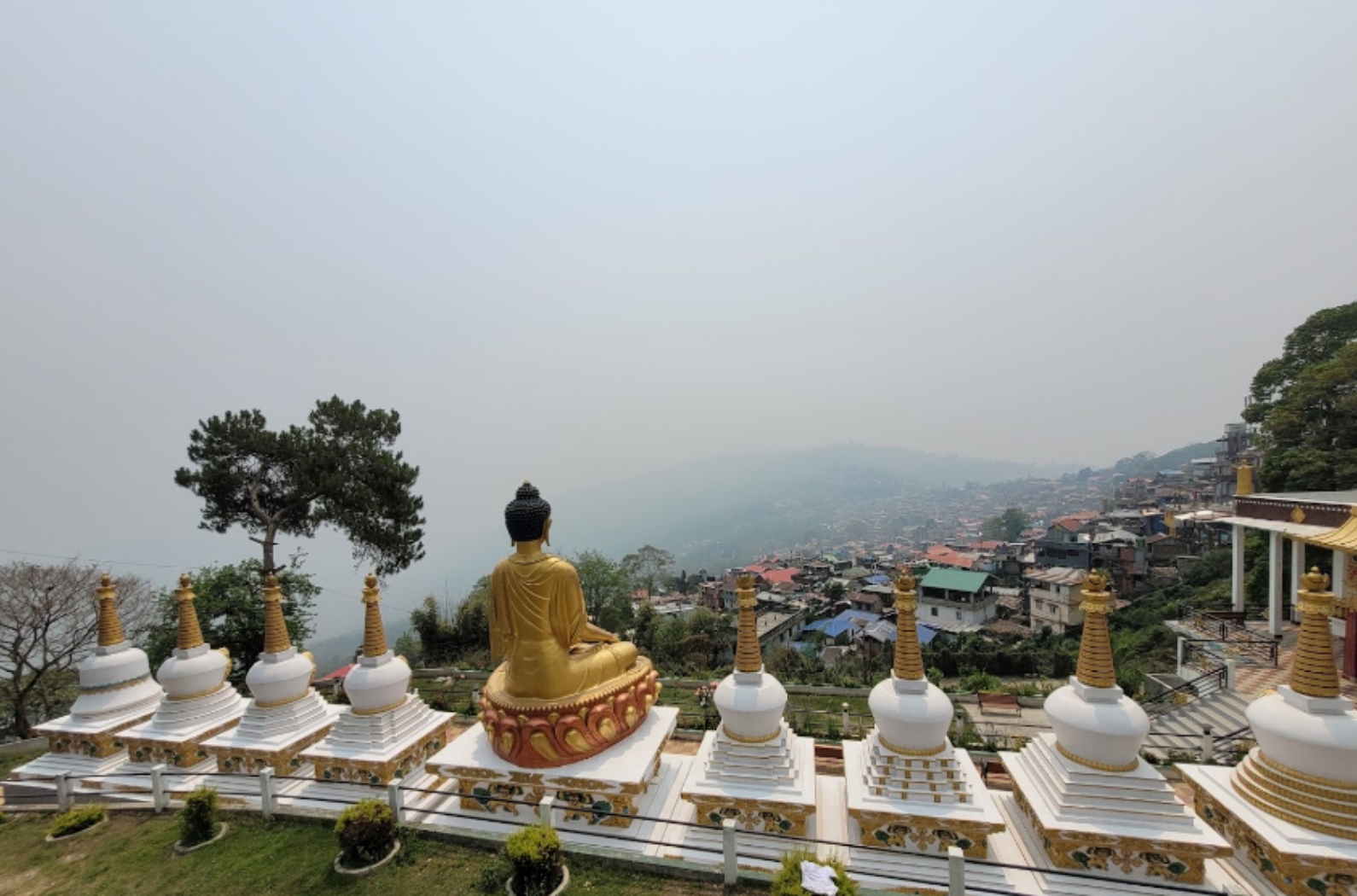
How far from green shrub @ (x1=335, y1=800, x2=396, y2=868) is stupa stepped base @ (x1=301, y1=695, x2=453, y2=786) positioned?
2131 millimetres

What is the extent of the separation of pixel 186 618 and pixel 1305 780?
19677mm

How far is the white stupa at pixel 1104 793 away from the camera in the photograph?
23.9ft

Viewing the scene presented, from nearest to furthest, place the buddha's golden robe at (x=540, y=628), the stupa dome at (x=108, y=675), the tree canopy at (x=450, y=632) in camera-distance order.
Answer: the buddha's golden robe at (x=540, y=628)
the stupa dome at (x=108, y=675)
the tree canopy at (x=450, y=632)

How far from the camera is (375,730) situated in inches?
426

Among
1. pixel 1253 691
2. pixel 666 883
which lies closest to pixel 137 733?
pixel 666 883

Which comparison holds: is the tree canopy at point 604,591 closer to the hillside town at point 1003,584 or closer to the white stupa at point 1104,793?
the hillside town at point 1003,584

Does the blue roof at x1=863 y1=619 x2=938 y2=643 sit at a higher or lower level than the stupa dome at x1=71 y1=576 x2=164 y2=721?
lower

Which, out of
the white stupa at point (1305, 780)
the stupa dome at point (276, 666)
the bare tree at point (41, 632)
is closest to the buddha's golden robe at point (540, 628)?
the stupa dome at point (276, 666)

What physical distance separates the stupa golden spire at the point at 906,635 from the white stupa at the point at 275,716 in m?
11.7

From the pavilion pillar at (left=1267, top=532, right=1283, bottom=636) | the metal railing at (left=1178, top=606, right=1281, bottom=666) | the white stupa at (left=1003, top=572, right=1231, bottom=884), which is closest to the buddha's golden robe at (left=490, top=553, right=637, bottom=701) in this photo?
the white stupa at (left=1003, top=572, right=1231, bottom=884)

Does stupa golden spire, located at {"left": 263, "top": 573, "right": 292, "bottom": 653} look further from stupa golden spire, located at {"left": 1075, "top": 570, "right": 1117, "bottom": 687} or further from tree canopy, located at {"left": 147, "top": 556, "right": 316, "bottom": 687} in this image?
stupa golden spire, located at {"left": 1075, "top": 570, "right": 1117, "bottom": 687}

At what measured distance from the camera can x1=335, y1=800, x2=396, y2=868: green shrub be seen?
8.17 meters

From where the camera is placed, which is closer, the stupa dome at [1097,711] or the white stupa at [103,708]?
the stupa dome at [1097,711]

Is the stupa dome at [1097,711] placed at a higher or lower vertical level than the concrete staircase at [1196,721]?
higher
